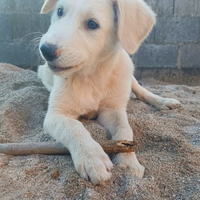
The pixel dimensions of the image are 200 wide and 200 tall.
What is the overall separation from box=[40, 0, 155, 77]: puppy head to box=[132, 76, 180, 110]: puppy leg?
1003 millimetres

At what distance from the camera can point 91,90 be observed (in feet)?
6.88

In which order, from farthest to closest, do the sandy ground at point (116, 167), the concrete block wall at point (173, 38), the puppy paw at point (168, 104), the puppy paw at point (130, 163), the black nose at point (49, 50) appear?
the concrete block wall at point (173, 38), the puppy paw at point (168, 104), the black nose at point (49, 50), the puppy paw at point (130, 163), the sandy ground at point (116, 167)

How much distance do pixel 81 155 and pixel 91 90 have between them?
2.67 feet

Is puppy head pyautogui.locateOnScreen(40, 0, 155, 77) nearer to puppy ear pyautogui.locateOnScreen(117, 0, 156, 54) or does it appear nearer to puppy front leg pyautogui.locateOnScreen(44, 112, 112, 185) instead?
puppy ear pyautogui.locateOnScreen(117, 0, 156, 54)

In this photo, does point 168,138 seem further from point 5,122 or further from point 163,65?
point 163,65

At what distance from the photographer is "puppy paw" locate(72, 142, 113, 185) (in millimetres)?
1264

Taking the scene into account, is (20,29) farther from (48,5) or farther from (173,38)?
(173,38)

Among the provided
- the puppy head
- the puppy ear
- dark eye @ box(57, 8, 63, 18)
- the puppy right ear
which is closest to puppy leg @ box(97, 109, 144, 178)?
the puppy head

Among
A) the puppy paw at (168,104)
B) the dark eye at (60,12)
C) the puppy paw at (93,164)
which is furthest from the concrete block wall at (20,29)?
the puppy paw at (93,164)

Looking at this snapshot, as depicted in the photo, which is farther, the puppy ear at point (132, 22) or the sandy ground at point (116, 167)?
the puppy ear at point (132, 22)

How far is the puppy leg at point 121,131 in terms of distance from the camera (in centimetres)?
141

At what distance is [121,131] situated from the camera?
5.80ft

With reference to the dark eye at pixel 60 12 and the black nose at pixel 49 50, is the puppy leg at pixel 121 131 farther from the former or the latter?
the dark eye at pixel 60 12

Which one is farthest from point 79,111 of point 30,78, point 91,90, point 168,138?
point 30,78
